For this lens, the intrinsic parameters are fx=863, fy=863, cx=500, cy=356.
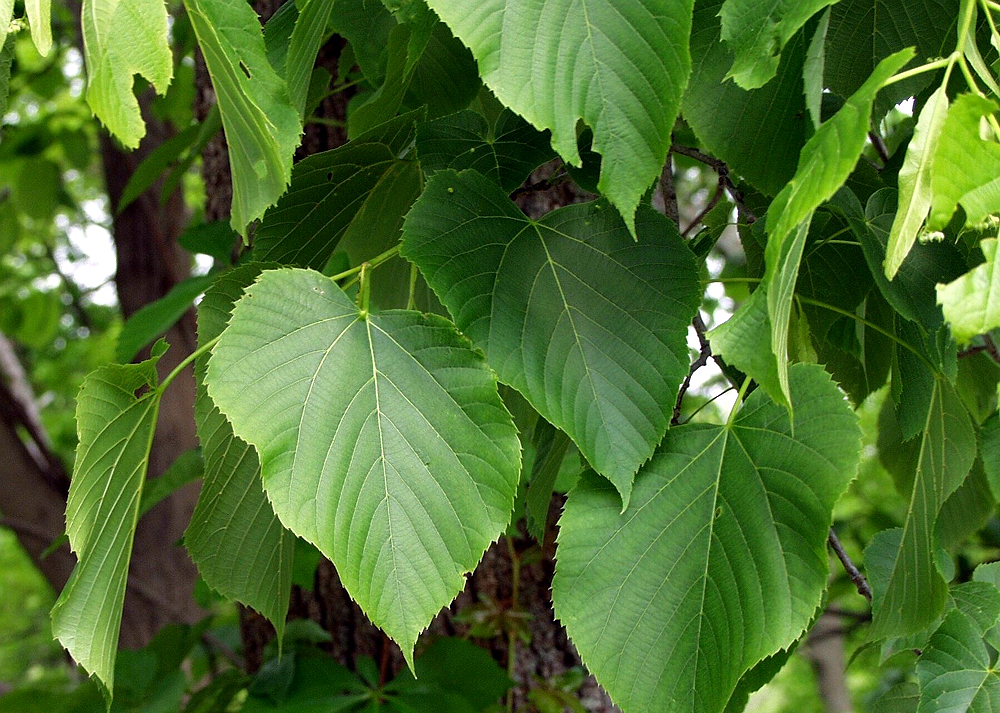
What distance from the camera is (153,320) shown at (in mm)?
1505

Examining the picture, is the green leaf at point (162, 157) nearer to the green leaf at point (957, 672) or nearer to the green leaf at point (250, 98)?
the green leaf at point (250, 98)

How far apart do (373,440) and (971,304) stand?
373mm

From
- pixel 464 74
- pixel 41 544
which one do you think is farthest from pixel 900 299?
pixel 41 544

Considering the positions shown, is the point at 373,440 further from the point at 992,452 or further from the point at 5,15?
the point at 992,452

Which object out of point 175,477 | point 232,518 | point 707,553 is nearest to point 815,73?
point 707,553

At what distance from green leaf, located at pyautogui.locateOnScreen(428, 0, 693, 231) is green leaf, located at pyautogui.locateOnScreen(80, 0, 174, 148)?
17cm

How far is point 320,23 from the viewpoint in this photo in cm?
64

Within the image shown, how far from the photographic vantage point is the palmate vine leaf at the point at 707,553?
608 mm

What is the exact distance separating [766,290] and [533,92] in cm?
19

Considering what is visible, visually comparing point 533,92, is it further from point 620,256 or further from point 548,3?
point 620,256

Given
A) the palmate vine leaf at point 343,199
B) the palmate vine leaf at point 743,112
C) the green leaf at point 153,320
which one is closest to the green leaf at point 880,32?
the palmate vine leaf at point 743,112

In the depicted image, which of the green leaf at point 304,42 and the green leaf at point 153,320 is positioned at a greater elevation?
the green leaf at point 304,42

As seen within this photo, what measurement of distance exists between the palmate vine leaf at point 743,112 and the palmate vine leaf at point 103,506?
47cm

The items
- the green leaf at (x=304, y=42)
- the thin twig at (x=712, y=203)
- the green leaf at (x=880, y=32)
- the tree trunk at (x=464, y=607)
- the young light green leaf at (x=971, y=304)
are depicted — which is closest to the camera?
the young light green leaf at (x=971, y=304)
